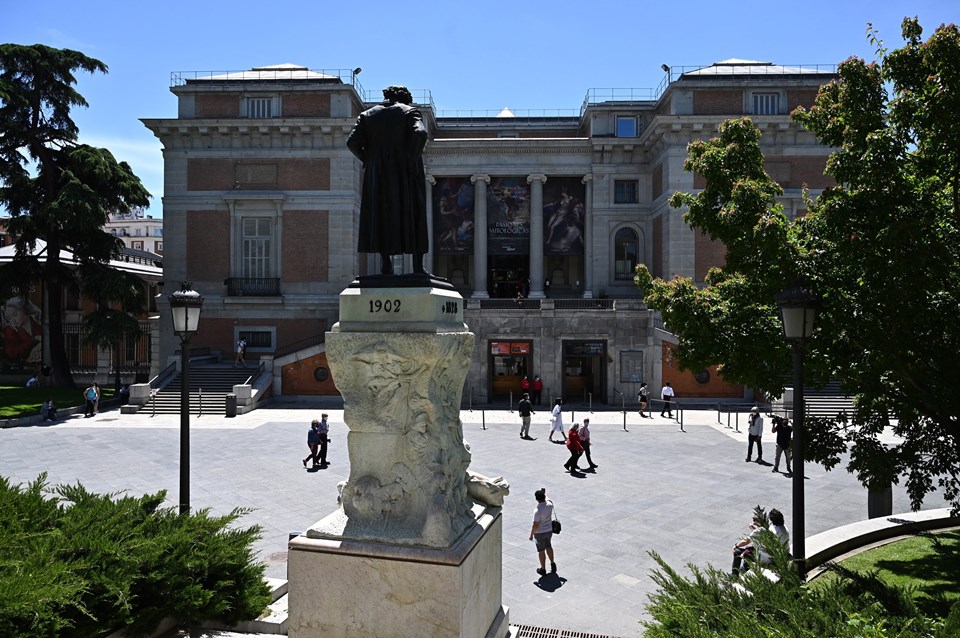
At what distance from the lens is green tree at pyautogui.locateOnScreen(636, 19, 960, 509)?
677 cm

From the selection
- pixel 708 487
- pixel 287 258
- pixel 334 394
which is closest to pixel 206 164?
pixel 287 258

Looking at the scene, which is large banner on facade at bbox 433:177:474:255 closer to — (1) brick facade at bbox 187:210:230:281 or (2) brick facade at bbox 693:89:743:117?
(1) brick facade at bbox 187:210:230:281

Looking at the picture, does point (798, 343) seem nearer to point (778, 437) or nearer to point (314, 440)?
point (778, 437)

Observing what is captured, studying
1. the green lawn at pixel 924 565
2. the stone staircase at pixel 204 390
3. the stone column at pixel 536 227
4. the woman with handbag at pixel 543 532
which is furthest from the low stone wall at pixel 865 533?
the stone column at pixel 536 227

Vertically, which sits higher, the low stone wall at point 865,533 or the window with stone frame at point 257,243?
the window with stone frame at point 257,243

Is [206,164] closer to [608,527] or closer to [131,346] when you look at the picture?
[131,346]

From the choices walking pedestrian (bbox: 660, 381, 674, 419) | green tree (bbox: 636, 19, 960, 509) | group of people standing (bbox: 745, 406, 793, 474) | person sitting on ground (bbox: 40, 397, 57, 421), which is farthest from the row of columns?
green tree (bbox: 636, 19, 960, 509)

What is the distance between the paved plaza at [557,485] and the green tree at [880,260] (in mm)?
3332

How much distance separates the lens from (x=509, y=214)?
38.2 m

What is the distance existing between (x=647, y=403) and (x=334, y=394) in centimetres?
1488

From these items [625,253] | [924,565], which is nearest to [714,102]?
[625,253]

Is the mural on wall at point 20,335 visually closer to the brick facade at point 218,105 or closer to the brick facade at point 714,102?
the brick facade at point 218,105

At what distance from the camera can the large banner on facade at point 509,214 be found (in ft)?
125

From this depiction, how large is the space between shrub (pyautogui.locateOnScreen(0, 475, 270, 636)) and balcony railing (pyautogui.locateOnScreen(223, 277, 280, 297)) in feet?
92.6
